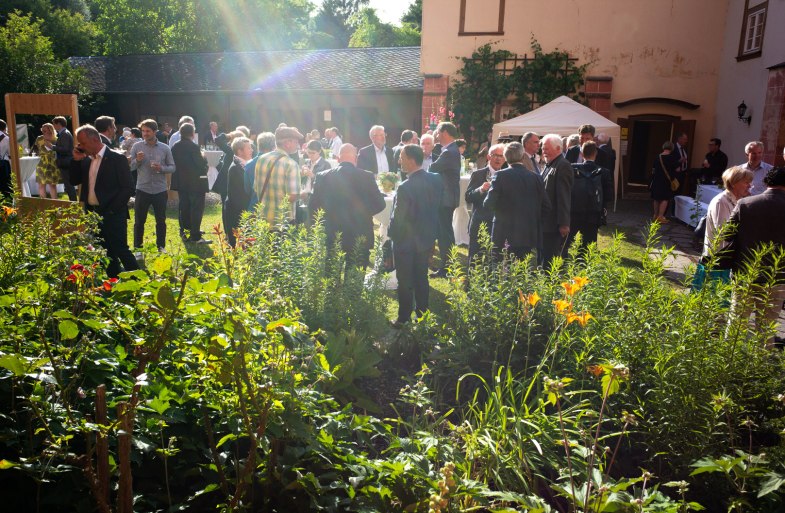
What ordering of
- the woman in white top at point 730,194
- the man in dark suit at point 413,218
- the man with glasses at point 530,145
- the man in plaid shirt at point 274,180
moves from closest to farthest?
the woman in white top at point 730,194 < the man in dark suit at point 413,218 < the man in plaid shirt at point 274,180 < the man with glasses at point 530,145

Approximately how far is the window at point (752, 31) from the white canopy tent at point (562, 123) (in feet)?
13.0

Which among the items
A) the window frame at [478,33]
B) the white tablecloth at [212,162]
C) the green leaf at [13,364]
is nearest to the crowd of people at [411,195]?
the green leaf at [13,364]

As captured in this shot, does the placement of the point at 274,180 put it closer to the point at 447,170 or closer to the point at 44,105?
the point at 447,170

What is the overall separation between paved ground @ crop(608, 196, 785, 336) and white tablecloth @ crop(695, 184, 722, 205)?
2.13ft

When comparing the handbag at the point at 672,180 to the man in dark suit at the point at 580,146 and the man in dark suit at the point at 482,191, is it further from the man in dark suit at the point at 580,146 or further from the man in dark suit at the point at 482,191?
the man in dark suit at the point at 482,191

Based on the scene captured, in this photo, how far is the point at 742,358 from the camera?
277 cm

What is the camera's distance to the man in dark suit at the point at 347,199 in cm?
625

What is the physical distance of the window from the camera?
14.6 meters

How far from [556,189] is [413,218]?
1.65 metres

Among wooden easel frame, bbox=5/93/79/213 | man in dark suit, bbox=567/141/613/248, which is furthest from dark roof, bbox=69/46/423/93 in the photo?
wooden easel frame, bbox=5/93/79/213

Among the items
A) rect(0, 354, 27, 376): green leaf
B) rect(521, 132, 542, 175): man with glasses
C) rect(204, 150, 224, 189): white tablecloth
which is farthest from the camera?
rect(204, 150, 224, 189): white tablecloth

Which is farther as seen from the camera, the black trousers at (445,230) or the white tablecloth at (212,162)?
the white tablecloth at (212,162)

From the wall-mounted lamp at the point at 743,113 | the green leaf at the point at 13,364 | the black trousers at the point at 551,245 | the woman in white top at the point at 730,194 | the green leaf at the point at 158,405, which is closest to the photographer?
the green leaf at the point at 13,364

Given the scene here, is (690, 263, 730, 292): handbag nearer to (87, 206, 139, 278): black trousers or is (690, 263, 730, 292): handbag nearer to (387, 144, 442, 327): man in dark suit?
(387, 144, 442, 327): man in dark suit
